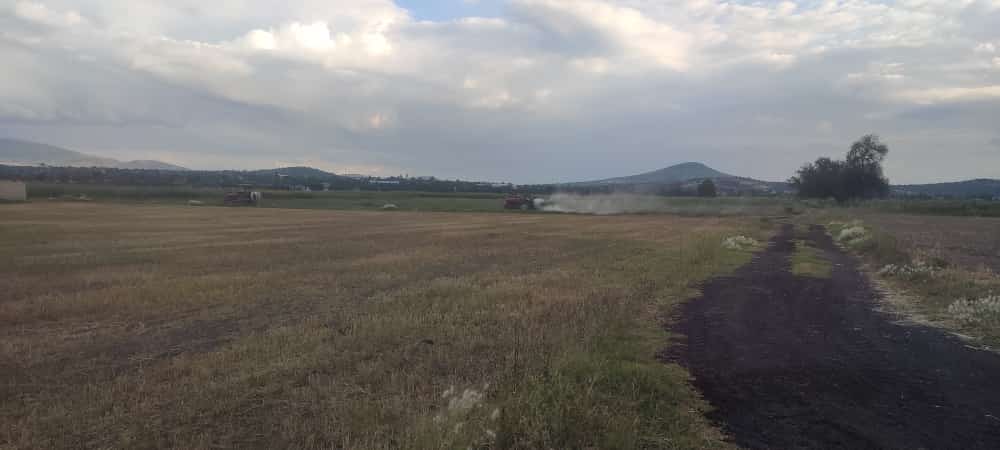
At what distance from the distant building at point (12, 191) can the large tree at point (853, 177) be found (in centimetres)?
12941

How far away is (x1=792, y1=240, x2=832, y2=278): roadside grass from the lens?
20.9m

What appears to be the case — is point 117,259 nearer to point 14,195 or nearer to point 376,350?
point 376,350

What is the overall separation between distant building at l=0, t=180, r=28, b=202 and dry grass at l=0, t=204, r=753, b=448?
69199 mm

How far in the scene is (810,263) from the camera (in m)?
24.0

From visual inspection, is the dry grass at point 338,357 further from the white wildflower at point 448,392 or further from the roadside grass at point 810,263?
the roadside grass at point 810,263

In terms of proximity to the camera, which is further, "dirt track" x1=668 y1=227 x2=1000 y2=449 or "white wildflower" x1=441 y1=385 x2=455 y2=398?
"white wildflower" x1=441 y1=385 x2=455 y2=398

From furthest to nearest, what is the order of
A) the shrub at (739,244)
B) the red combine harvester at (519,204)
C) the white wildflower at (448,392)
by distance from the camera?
1. the red combine harvester at (519,204)
2. the shrub at (739,244)
3. the white wildflower at (448,392)

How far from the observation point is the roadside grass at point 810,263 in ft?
68.6

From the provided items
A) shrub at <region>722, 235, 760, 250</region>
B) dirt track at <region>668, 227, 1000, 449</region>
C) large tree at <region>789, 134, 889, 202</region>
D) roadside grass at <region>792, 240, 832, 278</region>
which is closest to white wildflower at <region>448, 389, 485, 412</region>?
dirt track at <region>668, 227, 1000, 449</region>

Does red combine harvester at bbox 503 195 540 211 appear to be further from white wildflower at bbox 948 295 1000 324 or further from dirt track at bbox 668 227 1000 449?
white wildflower at bbox 948 295 1000 324

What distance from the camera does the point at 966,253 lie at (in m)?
27.6

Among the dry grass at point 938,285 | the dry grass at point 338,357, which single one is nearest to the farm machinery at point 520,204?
the dry grass at point 938,285

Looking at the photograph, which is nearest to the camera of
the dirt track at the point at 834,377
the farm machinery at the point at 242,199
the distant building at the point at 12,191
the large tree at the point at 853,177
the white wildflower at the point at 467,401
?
the white wildflower at the point at 467,401

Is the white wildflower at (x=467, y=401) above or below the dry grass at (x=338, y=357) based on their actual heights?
above
